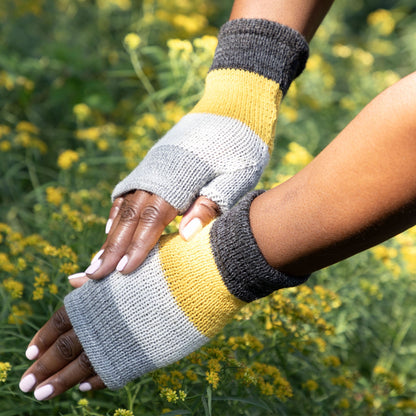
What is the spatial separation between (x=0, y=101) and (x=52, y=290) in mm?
1552

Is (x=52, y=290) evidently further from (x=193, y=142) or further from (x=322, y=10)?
(x=322, y=10)

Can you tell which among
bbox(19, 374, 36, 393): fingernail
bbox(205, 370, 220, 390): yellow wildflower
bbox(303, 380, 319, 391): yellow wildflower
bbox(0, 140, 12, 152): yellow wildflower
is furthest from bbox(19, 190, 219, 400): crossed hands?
bbox(0, 140, 12, 152): yellow wildflower

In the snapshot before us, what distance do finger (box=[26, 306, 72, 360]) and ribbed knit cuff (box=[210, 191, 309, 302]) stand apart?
0.35 metres

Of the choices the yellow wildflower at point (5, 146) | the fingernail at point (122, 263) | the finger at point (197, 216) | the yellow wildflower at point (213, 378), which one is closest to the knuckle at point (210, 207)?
the finger at point (197, 216)

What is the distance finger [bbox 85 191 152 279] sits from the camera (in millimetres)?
1091

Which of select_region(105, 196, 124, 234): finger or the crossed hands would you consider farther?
select_region(105, 196, 124, 234): finger

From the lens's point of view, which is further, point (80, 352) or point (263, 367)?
point (263, 367)

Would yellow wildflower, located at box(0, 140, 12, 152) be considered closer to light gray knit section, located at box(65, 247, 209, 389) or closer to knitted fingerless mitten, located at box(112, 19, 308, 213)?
knitted fingerless mitten, located at box(112, 19, 308, 213)

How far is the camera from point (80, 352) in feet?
3.67

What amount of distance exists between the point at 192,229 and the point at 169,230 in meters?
0.41

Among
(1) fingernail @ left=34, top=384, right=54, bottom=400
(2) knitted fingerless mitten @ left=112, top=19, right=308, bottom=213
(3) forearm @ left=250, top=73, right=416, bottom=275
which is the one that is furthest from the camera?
(2) knitted fingerless mitten @ left=112, top=19, right=308, bottom=213

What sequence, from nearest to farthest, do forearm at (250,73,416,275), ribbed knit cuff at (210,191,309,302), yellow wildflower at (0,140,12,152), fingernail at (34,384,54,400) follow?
forearm at (250,73,416,275) → ribbed knit cuff at (210,191,309,302) → fingernail at (34,384,54,400) → yellow wildflower at (0,140,12,152)

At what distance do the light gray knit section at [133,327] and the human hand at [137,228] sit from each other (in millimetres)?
27

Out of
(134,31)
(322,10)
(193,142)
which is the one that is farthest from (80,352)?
(134,31)
